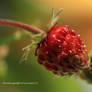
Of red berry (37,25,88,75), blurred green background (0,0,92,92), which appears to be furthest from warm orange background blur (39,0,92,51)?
red berry (37,25,88,75)

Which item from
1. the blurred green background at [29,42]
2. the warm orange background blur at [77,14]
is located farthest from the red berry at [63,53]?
the warm orange background blur at [77,14]

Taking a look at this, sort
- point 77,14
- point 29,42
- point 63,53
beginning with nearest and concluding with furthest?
point 63,53
point 29,42
point 77,14

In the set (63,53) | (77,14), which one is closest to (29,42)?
(77,14)

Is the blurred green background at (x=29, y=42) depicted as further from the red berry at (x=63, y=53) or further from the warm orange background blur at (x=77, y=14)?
the red berry at (x=63, y=53)

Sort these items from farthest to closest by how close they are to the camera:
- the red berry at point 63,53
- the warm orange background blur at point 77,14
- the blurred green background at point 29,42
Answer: the warm orange background blur at point 77,14, the blurred green background at point 29,42, the red berry at point 63,53

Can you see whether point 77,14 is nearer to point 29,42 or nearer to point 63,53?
point 29,42

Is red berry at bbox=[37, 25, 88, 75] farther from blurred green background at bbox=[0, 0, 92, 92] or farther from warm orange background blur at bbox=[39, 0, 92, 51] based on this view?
warm orange background blur at bbox=[39, 0, 92, 51]
